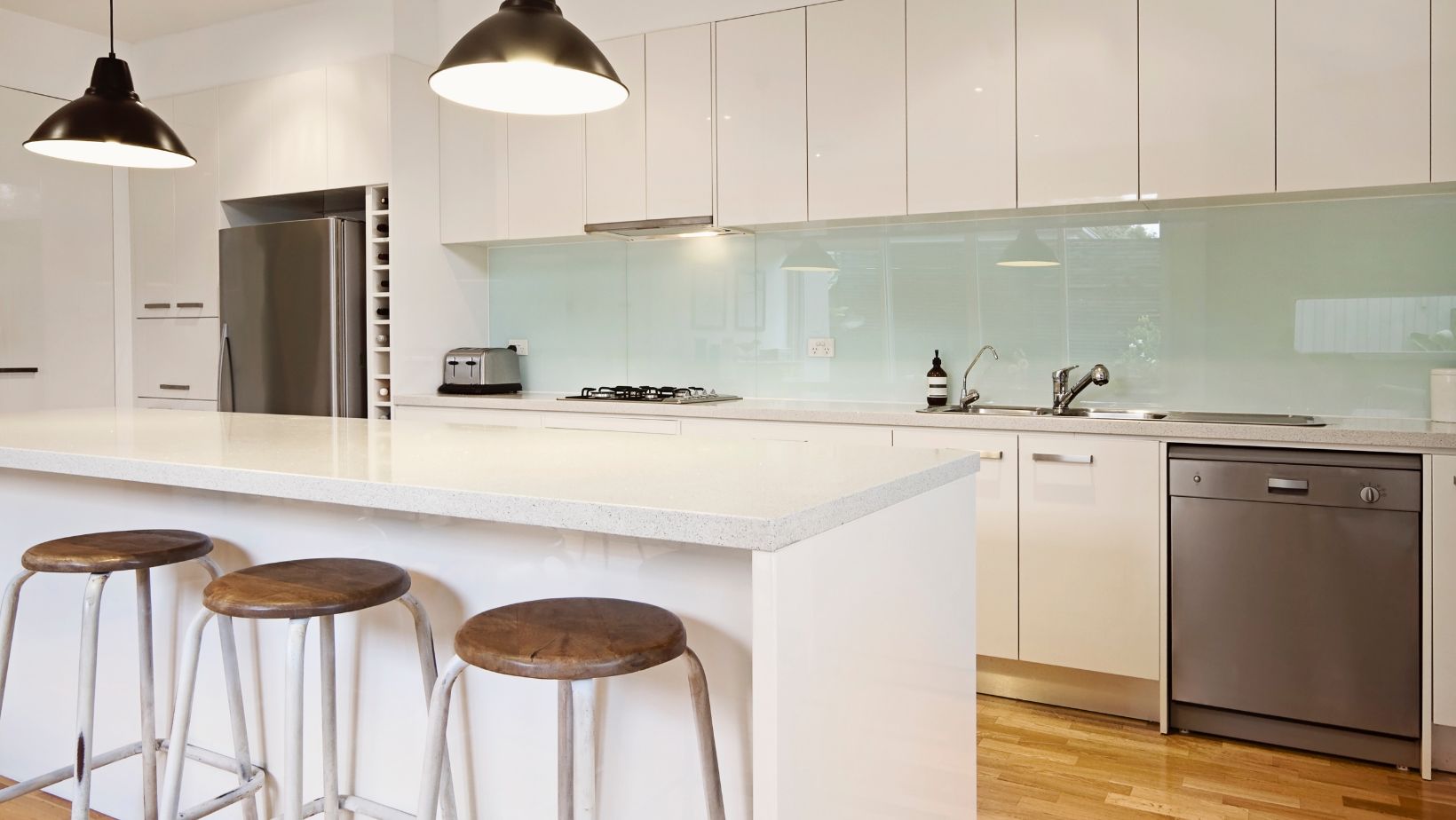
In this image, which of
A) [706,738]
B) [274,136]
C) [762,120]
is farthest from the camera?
[274,136]

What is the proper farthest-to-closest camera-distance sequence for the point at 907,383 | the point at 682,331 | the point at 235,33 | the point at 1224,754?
the point at 235,33, the point at 682,331, the point at 907,383, the point at 1224,754

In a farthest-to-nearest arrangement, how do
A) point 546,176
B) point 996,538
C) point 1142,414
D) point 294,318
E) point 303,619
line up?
point 294,318 → point 546,176 → point 1142,414 → point 996,538 → point 303,619

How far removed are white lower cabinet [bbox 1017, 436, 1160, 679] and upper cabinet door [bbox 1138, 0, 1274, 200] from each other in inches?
33.8

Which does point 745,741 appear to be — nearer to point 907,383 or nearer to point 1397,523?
point 1397,523

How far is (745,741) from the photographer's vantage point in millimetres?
1539

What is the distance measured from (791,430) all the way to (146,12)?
11.8 feet

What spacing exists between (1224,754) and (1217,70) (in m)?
1.95

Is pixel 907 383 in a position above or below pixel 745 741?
above

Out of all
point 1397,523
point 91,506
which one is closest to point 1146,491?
point 1397,523

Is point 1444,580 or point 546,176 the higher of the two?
point 546,176

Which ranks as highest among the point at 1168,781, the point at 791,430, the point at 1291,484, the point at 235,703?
the point at 791,430

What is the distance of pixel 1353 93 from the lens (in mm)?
2795

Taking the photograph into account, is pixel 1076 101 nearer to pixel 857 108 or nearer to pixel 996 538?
pixel 857 108

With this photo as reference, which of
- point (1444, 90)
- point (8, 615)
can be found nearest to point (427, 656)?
point (8, 615)
